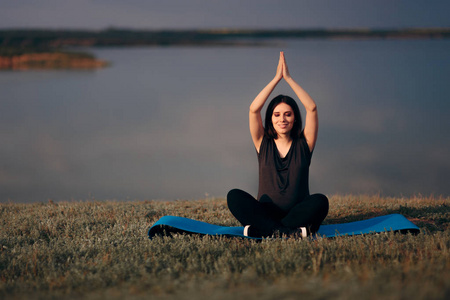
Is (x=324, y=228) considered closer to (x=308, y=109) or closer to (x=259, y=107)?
(x=308, y=109)

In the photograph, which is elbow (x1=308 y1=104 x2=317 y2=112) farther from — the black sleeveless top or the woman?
the black sleeveless top

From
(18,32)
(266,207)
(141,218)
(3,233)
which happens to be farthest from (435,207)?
(18,32)

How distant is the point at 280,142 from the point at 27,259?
3.32 m

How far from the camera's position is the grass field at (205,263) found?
299 cm

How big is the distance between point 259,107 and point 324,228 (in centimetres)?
196

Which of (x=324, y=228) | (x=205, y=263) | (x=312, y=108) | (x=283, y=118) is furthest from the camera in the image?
(x=324, y=228)

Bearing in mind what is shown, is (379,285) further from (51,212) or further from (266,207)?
(51,212)

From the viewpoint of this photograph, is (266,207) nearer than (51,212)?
Yes

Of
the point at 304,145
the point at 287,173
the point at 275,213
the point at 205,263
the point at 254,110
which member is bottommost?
the point at 205,263

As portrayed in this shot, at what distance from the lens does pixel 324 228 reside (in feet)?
19.9

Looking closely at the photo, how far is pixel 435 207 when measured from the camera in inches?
286

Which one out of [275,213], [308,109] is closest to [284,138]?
[308,109]

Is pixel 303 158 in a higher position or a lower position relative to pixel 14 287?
higher

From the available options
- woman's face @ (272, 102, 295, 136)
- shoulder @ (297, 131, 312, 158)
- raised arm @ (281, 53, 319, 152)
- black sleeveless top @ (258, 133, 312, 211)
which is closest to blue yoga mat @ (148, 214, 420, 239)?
black sleeveless top @ (258, 133, 312, 211)
